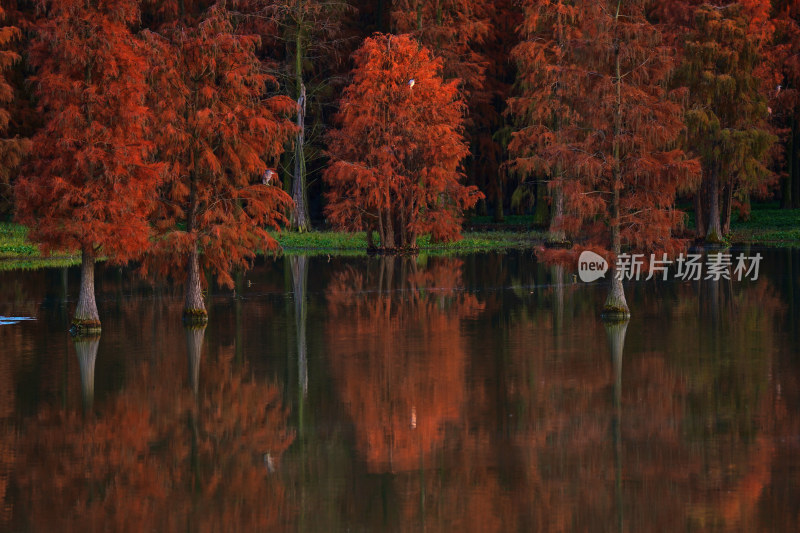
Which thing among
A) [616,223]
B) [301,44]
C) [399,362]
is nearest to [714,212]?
[301,44]

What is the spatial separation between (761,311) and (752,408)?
41.4 ft

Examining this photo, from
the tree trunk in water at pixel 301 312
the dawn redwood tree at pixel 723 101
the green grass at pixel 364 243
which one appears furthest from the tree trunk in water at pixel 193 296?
the dawn redwood tree at pixel 723 101

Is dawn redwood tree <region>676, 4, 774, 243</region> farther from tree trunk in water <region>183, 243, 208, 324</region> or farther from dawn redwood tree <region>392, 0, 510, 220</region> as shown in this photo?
tree trunk in water <region>183, 243, 208, 324</region>

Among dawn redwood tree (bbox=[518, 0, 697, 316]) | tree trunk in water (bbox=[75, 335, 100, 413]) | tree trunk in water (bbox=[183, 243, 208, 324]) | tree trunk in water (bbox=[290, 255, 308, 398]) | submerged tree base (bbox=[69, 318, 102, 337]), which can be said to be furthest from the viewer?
tree trunk in water (bbox=[183, 243, 208, 324])

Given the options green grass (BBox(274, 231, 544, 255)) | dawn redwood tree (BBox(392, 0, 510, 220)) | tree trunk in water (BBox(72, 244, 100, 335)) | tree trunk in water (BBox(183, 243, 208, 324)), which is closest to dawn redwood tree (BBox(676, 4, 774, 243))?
green grass (BBox(274, 231, 544, 255))

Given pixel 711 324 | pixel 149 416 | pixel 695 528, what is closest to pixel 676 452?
pixel 695 528

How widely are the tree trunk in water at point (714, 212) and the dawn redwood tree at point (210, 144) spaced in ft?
102

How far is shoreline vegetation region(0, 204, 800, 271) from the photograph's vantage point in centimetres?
4928

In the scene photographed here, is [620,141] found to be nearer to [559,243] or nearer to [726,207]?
[559,243]

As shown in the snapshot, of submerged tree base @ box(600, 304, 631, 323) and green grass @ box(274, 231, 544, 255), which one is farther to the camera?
green grass @ box(274, 231, 544, 255)

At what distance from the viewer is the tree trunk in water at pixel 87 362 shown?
18350 millimetres

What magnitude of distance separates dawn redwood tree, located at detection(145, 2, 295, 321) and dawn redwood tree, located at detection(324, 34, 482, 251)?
2288 cm

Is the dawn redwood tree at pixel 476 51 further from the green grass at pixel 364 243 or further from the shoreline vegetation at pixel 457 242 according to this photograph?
the shoreline vegetation at pixel 457 242

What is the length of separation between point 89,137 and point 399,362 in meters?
8.54
